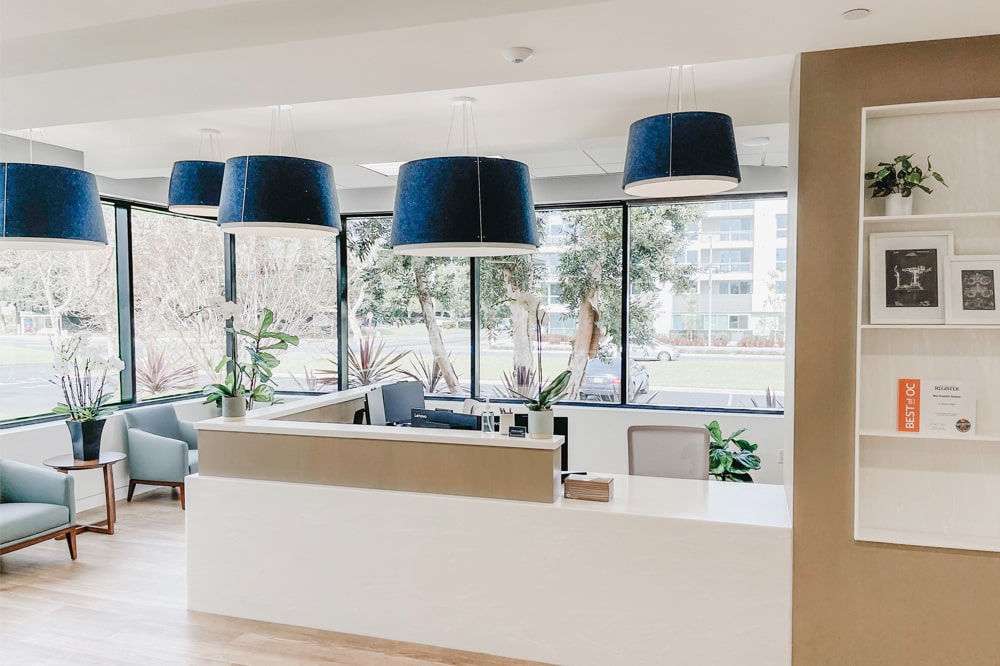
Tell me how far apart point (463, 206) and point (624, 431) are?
3702 mm

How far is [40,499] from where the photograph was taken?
14.1 ft

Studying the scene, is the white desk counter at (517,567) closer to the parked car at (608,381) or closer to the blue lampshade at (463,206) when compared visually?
the blue lampshade at (463,206)

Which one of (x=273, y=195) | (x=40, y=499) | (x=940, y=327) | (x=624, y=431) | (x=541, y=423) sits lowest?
→ (x=40, y=499)

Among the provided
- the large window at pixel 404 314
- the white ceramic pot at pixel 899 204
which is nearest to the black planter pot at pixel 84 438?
the large window at pixel 404 314

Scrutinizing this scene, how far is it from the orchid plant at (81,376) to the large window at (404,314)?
235cm

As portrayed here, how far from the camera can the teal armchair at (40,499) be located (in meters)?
4.12

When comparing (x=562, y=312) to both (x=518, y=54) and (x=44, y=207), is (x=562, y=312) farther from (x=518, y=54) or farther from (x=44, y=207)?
(x=44, y=207)

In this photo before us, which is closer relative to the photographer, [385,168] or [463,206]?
[463,206]

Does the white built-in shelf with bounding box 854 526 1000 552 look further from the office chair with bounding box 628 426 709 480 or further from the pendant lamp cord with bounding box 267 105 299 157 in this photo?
the pendant lamp cord with bounding box 267 105 299 157

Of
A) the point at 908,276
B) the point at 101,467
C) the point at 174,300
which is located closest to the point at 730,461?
the point at 908,276

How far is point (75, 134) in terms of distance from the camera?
15.7 feet

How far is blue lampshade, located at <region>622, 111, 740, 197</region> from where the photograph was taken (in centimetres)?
316

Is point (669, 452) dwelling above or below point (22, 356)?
below

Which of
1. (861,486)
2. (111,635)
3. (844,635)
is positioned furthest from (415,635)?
(861,486)
